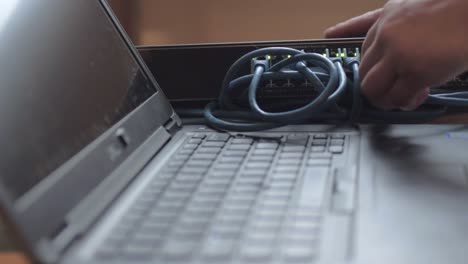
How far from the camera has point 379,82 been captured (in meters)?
0.62

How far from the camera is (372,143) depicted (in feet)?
2.01

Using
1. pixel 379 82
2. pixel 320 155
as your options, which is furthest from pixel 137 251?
pixel 379 82

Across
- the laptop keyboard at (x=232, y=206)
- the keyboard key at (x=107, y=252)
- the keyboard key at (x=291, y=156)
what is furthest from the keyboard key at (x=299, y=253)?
the keyboard key at (x=291, y=156)

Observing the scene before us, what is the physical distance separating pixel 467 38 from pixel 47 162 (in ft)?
1.29

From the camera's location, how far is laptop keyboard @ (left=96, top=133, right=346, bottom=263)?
1.16 feet

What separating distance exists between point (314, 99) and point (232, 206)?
0.31m

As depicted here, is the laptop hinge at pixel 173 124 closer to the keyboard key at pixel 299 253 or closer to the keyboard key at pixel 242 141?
the keyboard key at pixel 242 141

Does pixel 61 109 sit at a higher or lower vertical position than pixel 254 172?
higher

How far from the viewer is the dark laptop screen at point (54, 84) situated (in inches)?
16.2

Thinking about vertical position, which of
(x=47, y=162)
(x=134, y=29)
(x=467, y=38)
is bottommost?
(x=134, y=29)

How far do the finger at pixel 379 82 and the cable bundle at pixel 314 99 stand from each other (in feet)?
0.09

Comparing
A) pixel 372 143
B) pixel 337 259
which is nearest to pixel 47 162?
pixel 337 259

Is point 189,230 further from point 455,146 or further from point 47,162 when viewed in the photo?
point 455,146

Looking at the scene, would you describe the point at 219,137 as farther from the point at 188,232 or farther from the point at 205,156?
the point at 188,232
